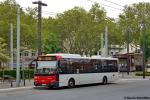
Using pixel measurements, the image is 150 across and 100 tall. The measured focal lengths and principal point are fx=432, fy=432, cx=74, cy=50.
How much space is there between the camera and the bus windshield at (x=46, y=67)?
102ft

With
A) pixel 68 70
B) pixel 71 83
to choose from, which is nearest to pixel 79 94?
pixel 68 70

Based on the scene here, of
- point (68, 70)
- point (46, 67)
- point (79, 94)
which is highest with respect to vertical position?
point (46, 67)

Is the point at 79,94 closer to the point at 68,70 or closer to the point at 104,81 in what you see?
the point at 68,70

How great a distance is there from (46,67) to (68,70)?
1780mm

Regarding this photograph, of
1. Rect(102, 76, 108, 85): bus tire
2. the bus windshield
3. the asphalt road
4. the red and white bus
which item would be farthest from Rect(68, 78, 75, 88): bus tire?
Rect(102, 76, 108, 85): bus tire

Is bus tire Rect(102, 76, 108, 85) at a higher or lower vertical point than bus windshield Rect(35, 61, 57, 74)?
lower

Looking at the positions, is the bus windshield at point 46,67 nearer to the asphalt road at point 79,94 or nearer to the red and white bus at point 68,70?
the red and white bus at point 68,70


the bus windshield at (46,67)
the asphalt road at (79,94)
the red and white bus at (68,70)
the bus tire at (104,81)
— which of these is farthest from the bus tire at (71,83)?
the bus tire at (104,81)

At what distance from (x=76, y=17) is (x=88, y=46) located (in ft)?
17.2

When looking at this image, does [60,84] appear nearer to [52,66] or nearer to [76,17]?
[52,66]

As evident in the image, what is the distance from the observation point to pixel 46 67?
3136 centimetres

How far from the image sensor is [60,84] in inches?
1228

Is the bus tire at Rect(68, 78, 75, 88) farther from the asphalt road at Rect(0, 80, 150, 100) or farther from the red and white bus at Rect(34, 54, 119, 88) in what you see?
the asphalt road at Rect(0, 80, 150, 100)

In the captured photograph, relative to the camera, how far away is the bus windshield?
31.1 m
